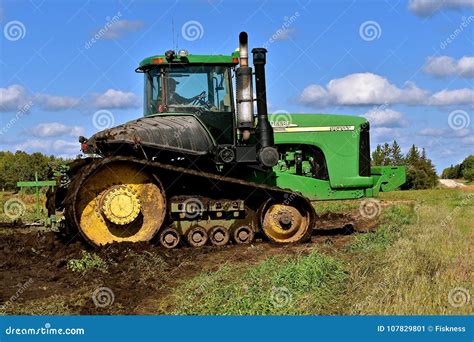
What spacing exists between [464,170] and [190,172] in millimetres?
46769

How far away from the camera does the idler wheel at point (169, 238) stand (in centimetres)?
1101

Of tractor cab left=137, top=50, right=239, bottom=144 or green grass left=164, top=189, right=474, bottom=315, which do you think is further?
tractor cab left=137, top=50, right=239, bottom=144

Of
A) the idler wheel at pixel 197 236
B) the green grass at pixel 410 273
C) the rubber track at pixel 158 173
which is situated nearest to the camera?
the green grass at pixel 410 273

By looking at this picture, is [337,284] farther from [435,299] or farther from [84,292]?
[84,292]

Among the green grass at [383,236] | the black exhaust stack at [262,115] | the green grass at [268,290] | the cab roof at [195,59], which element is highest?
the cab roof at [195,59]

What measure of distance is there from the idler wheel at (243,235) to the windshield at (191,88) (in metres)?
2.09

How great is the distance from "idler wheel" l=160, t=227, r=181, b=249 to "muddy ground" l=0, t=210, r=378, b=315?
274 mm

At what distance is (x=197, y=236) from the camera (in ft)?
36.7

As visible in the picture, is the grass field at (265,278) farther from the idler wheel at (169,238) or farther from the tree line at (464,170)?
the tree line at (464,170)

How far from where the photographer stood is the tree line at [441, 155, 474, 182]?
50094 millimetres

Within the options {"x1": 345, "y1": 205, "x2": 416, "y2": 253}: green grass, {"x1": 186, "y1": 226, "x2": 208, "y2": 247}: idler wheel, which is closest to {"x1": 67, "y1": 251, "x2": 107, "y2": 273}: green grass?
{"x1": 186, "y1": 226, "x2": 208, "y2": 247}: idler wheel

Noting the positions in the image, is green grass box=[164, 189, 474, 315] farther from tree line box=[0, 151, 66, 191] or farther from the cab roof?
tree line box=[0, 151, 66, 191]

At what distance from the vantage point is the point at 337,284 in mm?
7242

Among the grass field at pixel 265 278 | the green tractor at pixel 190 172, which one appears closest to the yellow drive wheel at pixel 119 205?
the green tractor at pixel 190 172
